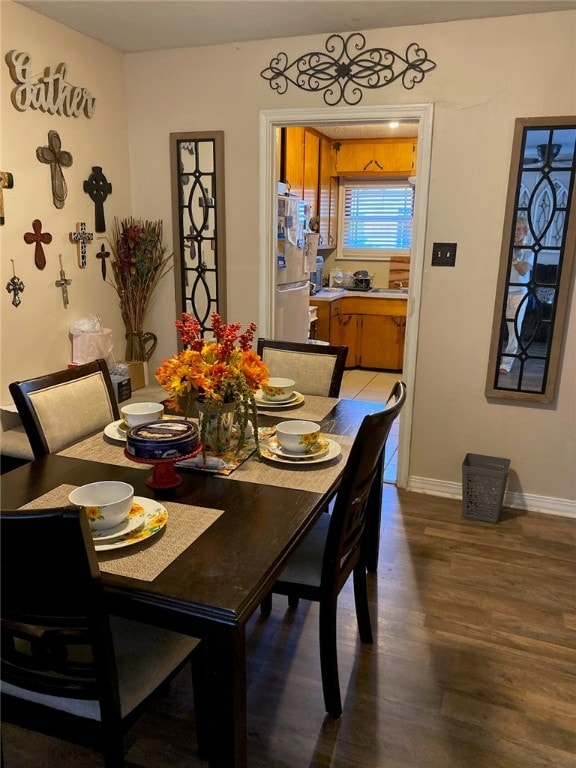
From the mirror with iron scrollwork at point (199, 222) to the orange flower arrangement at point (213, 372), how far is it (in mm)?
1877

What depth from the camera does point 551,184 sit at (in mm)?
2777

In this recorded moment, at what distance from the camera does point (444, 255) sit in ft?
→ 9.95

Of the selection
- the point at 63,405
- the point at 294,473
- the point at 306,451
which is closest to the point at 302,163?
the point at 63,405

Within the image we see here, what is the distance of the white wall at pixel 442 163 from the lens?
2.73m

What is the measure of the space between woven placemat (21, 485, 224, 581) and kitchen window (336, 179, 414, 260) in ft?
17.7

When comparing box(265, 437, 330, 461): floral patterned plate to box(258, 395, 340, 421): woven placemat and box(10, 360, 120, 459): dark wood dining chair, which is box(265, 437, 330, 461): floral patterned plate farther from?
box(10, 360, 120, 459): dark wood dining chair

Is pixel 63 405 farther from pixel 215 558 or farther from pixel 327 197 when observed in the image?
pixel 327 197

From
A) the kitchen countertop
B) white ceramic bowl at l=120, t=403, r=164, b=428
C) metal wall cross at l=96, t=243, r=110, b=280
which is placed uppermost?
metal wall cross at l=96, t=243, r=110, b=280

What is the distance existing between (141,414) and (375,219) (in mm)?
5138

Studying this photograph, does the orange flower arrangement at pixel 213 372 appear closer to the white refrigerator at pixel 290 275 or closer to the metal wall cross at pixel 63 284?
Answer: the metal wall cross at pixel 63 284

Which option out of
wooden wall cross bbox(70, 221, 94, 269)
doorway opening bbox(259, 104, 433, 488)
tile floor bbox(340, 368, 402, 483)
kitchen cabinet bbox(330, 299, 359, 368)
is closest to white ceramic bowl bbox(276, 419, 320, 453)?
doorway opening bbox(259, 104, 433, 488)

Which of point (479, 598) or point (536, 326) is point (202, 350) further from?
point (536, 326)

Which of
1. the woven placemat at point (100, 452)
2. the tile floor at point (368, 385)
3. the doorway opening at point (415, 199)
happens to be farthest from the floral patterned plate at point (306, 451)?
the tile floor at point (368, 385)

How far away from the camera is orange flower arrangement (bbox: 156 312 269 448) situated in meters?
1.62
